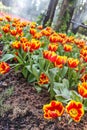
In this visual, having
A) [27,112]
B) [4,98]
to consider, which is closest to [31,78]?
[4,98]

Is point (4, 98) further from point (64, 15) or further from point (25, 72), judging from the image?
point (64, 15)

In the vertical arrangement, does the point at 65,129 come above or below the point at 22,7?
above

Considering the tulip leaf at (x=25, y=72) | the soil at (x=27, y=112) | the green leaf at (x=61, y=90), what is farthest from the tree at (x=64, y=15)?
the green leaf at (x=61, y=90)

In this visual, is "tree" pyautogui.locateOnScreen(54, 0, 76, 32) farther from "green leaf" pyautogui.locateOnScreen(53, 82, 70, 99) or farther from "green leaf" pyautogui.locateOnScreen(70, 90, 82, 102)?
"green leaf" pyautogui.locateOnScreen(70, 90, 82, 102)

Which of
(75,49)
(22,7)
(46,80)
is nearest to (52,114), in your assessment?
(46,80)

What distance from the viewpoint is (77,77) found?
3090mm

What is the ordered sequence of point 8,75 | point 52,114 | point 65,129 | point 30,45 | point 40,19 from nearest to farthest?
point 52,114 → point 65,129 → point 30,45 → point 8,75 → point 40,19

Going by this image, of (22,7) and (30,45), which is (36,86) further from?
(22,7)

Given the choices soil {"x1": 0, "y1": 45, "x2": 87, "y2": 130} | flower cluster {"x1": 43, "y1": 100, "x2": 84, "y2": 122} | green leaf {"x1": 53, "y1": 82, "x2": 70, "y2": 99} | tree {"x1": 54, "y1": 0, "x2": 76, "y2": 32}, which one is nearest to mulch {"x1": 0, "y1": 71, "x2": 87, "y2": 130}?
soil {"x1": 0, "y1": 45, "x2": 87, "y2": 130}

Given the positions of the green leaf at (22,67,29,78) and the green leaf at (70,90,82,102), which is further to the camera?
the green leaf at (22,67,29,78)

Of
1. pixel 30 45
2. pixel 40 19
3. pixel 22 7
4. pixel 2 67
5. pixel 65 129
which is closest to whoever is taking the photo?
pixel 65 129

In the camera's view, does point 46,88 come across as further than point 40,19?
No

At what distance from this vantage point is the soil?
2457mm

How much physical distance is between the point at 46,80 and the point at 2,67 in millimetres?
422
